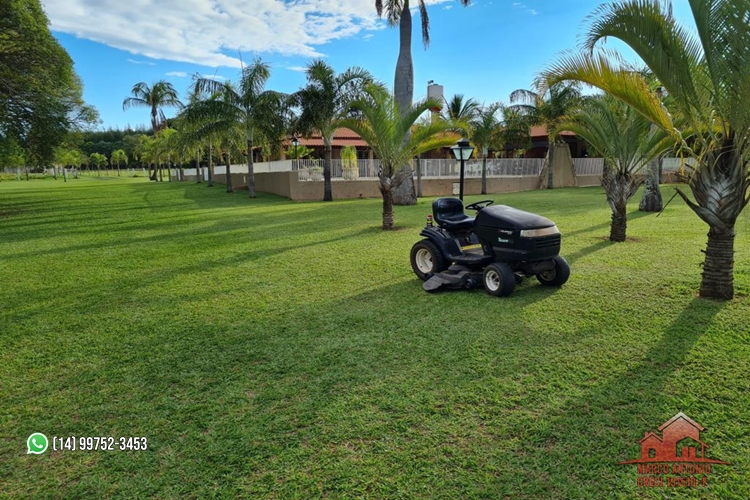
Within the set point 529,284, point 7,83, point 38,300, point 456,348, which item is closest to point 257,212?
point 7,83

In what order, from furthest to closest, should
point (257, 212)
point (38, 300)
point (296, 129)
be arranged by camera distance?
point (296, 129)
point (257, 212)
point (38, 300)

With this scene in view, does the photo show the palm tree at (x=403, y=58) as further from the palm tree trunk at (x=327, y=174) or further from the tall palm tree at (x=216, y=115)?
the tall palm tree at (x=216, y=115)

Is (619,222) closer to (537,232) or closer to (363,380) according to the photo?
(537,232)

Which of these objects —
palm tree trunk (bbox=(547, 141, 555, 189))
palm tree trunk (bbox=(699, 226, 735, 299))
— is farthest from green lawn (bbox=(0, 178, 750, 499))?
palm tree trunk (bbox=(547, 141, 555, 189))

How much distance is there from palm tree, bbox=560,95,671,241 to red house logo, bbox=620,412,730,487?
628 cm

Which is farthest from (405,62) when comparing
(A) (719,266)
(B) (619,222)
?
(A) (719,266)

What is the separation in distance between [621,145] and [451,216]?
4.14 meters

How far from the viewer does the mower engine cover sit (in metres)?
4.77

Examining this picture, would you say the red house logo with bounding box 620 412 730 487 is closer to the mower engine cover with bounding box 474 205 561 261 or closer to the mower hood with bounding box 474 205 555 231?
the mower engine cover with bounding box 474 205 561 261

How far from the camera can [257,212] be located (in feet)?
50.2

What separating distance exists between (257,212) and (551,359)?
43.3 feet

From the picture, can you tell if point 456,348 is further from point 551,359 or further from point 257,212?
point 257,212

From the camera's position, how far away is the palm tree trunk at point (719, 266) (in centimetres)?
455

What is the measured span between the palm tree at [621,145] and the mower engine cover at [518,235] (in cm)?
402
